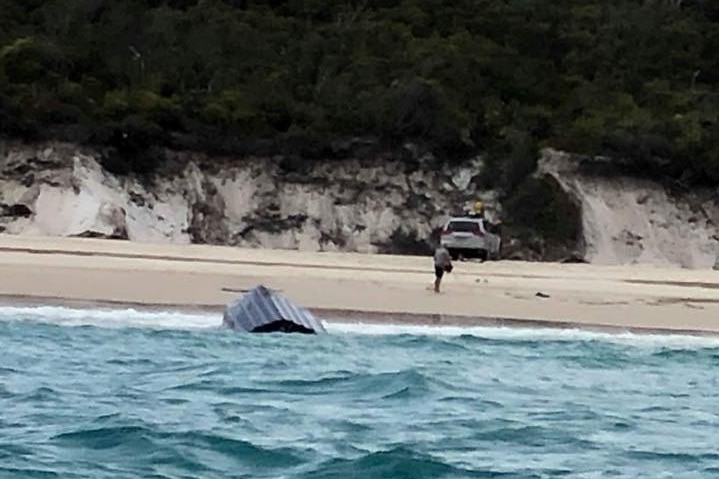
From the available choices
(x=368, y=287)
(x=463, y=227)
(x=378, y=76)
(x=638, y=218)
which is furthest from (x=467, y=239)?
(x=378, y=76)

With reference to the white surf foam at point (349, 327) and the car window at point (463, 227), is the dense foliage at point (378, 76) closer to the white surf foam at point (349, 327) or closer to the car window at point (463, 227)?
the car window at point (463, 227)

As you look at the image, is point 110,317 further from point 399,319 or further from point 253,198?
point 253,198

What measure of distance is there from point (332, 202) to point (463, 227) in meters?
5.17

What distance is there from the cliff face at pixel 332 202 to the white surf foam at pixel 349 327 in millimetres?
12137

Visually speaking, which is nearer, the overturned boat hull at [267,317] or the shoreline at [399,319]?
the overturned boat hull at [267,317]

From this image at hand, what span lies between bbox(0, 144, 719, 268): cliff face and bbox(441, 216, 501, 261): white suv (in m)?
3.29

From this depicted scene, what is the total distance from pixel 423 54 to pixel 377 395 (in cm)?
2732

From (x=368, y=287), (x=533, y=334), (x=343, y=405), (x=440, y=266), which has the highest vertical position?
(x=440, y=266)

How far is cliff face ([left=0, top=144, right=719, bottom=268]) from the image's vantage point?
31578 mm

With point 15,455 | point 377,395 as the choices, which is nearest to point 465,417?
point 377,395

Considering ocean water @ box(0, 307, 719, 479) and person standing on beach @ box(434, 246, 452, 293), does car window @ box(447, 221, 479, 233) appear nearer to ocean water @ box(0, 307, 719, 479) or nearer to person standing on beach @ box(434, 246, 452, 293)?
person standing on beach @ box(434, 246, 452, 293)

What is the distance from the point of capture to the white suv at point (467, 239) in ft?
91.1

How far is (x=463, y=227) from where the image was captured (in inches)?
1107

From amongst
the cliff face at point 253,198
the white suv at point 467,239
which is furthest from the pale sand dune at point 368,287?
the cliff face at point 253,198
